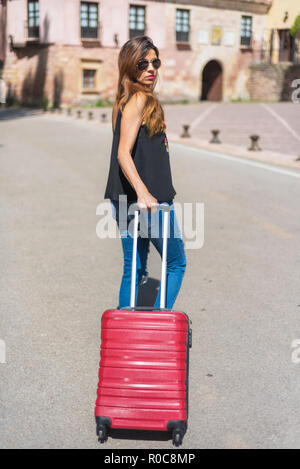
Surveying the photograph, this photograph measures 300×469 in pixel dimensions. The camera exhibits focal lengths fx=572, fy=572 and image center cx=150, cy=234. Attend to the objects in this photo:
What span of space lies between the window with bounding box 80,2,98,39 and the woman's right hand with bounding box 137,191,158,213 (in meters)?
33.9

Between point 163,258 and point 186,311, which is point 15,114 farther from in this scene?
point 163,258

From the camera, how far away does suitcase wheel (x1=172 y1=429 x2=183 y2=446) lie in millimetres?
2611

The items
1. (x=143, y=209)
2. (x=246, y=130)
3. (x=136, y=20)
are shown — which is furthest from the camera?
(x=136, y=20)

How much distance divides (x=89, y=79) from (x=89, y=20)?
3454 mm

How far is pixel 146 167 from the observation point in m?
3.19

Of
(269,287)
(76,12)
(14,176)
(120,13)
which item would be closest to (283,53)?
(120,13)

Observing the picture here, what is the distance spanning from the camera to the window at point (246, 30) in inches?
1574

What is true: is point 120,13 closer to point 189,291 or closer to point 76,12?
point 76,12

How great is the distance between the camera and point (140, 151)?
10.4 feet

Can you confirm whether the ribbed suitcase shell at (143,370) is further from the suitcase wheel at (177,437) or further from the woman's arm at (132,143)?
the woman's arm at (132,143)

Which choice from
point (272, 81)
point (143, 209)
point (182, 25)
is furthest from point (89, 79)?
point (143, 209)

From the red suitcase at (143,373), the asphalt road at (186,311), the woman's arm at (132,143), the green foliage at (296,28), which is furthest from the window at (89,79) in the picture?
the red suitcase at (143,373)

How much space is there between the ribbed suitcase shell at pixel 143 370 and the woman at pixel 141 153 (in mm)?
652

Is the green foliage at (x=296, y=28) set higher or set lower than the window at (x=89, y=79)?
higher
